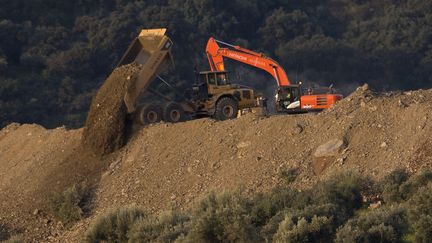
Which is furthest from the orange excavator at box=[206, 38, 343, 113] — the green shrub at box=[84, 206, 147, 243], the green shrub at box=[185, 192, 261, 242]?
the green shrub at box=[185, 192, 261, 242]

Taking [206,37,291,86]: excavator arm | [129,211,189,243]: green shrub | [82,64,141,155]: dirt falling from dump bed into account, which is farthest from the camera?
[206,37,291,86]: excavator arm

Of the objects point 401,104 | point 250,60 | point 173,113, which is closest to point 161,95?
point 173,113

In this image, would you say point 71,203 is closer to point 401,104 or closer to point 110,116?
point 110,116

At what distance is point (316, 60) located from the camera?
69125mm

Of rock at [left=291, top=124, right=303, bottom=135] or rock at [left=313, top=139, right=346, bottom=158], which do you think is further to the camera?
rock at [left=291, top=124, right=303, bottom=135]

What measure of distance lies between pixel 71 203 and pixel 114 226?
377 centimetres

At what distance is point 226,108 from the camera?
3528 cm

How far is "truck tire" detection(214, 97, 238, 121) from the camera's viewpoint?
115 feet

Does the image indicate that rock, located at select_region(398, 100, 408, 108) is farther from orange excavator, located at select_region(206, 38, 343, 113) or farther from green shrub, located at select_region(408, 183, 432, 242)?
orange excavator, located at select_region(206, 38, 343, 113)

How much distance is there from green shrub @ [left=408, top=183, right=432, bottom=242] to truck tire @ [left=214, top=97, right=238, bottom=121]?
491 inches

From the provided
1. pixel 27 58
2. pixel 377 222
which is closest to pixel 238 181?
pixel 377 222

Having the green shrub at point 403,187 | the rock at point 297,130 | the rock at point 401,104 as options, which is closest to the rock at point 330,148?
the rock at point 297,130

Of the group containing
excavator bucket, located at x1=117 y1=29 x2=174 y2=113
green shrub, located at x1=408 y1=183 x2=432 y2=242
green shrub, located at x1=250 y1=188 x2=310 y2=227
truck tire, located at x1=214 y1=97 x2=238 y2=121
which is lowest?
green shrub, located at x1=250 y1=188 x2=310 y2=227

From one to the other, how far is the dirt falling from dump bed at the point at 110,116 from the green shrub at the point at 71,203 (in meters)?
1.65
